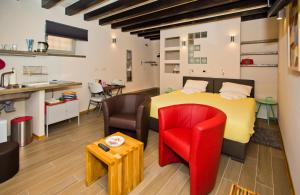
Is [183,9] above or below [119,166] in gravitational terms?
above

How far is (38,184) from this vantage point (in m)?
1.77

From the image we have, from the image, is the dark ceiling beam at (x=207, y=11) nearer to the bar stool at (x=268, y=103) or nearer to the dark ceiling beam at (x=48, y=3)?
the bar stool at (x=268, y=103)

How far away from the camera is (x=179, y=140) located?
1.76 metres

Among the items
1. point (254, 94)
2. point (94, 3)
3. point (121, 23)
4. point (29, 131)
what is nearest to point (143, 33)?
point (121, 23)

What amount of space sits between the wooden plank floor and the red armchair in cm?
22

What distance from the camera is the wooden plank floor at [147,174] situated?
1691 mm

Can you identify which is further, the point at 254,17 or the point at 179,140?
the point at 254,17

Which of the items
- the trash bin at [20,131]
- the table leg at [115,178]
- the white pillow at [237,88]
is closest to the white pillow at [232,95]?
the white pillow at [237,88]

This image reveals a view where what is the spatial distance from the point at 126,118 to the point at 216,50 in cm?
326

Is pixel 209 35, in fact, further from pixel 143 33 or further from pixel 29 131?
pixel 29 131

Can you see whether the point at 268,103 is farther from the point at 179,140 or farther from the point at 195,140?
the point at 195,140

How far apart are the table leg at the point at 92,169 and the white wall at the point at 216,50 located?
148 inches

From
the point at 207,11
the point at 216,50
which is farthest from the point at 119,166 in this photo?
the point at 216,50

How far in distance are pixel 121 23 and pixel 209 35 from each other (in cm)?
249
